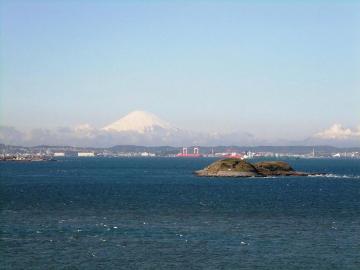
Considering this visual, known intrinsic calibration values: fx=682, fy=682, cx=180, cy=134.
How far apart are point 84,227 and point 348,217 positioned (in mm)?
35402

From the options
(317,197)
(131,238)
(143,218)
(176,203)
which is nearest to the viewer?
(131,238)

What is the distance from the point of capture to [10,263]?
5438cm

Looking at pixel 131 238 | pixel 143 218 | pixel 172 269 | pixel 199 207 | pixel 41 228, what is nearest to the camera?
Answer: pixel 172 269

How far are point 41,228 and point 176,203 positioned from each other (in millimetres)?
38156

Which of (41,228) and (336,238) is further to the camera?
(41,228)

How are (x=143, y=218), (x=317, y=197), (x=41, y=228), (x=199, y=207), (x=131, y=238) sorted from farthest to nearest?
(x=317, y=197)
(x=199, y=207)
(x=143, y=218)
(x=41, y=228)
(x=131, y=238)

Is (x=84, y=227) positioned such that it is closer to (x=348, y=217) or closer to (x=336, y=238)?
(x=336, y=238)

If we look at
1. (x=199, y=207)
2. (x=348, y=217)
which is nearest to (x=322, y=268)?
(x=348, y=217)

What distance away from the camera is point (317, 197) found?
127438 mm

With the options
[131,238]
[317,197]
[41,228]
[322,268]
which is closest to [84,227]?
[41,228]

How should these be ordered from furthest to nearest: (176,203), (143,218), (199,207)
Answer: (176,203) → (199,207) → (143,218)

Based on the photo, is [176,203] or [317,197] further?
[317,197]

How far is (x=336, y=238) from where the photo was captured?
224 feet

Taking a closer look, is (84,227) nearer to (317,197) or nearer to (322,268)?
(322,268)
